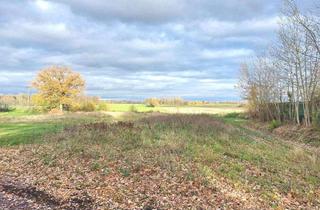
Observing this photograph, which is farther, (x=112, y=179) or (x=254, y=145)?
(x=254, y=145)

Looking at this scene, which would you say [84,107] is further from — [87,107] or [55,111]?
[55,111]

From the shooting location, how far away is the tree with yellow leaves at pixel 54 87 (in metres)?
71.5

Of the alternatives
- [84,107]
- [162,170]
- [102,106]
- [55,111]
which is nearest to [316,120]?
[162,170]

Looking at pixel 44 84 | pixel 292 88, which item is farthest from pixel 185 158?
pixel 44 84

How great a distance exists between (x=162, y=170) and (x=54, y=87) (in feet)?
206

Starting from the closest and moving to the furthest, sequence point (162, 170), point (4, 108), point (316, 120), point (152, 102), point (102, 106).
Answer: point (162, 170) → point (316, 120) → point (102, 106) → point (4, 108) → point (152, 102)

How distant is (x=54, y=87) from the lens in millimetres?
71312

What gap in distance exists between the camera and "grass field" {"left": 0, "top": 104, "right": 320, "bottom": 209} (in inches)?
409

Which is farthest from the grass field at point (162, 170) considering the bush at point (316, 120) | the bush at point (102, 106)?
the bush at point (102, 106)

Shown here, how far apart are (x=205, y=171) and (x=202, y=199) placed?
2739mm

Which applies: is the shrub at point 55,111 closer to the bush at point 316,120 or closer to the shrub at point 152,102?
the shrub at point 152,102

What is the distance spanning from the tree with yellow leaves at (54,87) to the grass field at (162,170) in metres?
51.6

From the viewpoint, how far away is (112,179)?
486 inches

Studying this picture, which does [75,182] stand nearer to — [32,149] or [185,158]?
[185,158]
